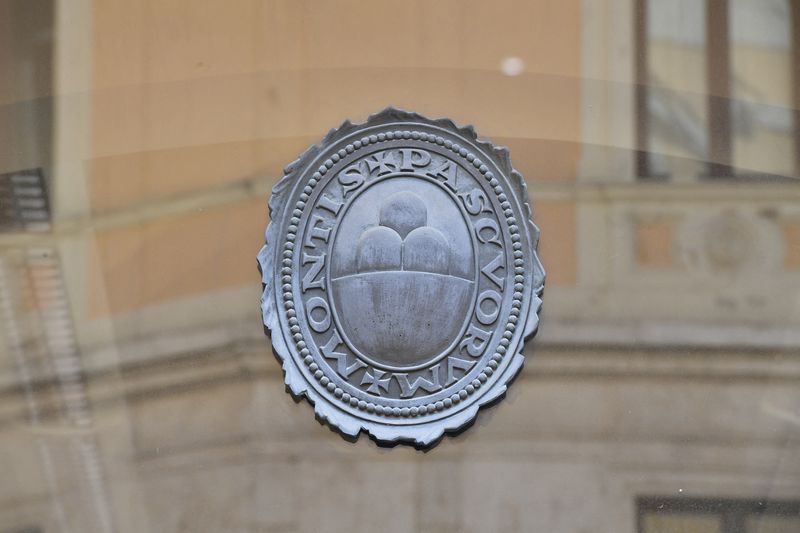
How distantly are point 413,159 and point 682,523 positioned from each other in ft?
4.61

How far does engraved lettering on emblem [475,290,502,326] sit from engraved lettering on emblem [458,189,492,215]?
0.26 meters

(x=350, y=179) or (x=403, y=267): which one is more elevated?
(x=350, y=179)

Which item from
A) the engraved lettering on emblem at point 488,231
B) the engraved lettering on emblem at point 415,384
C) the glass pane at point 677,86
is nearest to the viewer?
the engraved lettering on emblem at point 415,384

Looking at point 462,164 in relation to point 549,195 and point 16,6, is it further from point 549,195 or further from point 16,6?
point 16,6

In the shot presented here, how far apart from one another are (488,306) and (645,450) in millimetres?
656

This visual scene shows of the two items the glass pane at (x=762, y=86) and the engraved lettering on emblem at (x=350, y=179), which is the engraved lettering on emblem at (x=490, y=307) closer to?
the engraved lettering on emblem at (x=350, y=179)

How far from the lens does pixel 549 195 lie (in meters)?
4.37

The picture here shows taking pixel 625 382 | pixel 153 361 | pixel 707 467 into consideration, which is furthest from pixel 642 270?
pixel 153 361

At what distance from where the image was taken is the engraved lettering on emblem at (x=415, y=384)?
418 cm

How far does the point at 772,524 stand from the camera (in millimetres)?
4191

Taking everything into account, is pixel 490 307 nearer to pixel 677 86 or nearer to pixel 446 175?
pixel 446 175

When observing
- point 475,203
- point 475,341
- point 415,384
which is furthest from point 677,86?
point 415,384

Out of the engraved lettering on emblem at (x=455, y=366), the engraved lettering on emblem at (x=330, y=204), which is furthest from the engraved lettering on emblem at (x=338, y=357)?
the engraved lettering on emblem at (x=330, y=204)

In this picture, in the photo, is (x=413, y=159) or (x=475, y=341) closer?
(x=475, y=341)
